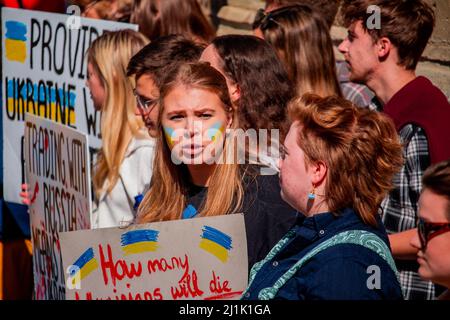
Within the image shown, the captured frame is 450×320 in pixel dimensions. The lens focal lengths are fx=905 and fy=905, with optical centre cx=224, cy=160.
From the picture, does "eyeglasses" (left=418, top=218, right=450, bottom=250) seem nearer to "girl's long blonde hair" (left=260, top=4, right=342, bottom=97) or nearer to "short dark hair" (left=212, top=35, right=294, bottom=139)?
"short dark hair" (left=212, top=35, right=294, bottom=139)

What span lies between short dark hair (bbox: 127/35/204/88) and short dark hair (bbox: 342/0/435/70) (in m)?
0.83

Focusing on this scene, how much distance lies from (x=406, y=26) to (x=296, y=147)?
4.45ft

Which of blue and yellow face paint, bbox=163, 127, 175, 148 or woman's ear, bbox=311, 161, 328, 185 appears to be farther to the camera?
blue and yellow face paint, bbox=163, 127, 175, 148

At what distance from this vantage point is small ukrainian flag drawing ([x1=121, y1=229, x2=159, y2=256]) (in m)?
3.04

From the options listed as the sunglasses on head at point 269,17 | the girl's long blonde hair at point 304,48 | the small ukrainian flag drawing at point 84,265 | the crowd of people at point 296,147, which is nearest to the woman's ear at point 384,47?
the crowd of people at point 296,147

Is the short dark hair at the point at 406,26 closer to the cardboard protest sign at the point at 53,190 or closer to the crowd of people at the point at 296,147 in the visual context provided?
the crowd of people at the point at 296,147

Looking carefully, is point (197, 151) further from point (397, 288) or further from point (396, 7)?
point (396, 7)

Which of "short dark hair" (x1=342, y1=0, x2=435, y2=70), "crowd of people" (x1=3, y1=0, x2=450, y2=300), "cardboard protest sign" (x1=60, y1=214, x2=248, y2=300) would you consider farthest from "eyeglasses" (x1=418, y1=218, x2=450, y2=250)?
"short dark hair" (x1=342, y1=0, x2=435, y2=70)

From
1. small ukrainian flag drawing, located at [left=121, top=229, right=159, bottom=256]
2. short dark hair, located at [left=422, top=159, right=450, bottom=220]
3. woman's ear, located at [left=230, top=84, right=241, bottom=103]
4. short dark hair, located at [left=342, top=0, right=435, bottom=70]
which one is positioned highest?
short dark hair, located at [left=342, top=0, right=435, bottom=70]

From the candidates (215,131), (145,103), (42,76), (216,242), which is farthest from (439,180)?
(42,76)

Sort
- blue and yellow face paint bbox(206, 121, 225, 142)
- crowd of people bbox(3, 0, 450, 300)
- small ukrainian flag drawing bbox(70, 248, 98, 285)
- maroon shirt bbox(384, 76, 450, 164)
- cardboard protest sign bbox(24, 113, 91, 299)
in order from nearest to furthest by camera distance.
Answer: crowd of people bbox(3, 0, 450, 300) → small ukrainian flag drawing bbox(70, 248, 98, 285) → blue and yellow face paint bbox(206, 121, 225, 142) → maroon shirt bbox(384, 76, 450, 164) → cardboard protest sign bbox(24, 113, 91, 299)

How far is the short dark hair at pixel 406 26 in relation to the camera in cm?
388

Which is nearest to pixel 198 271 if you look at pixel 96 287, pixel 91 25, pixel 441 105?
pixel 96 287
